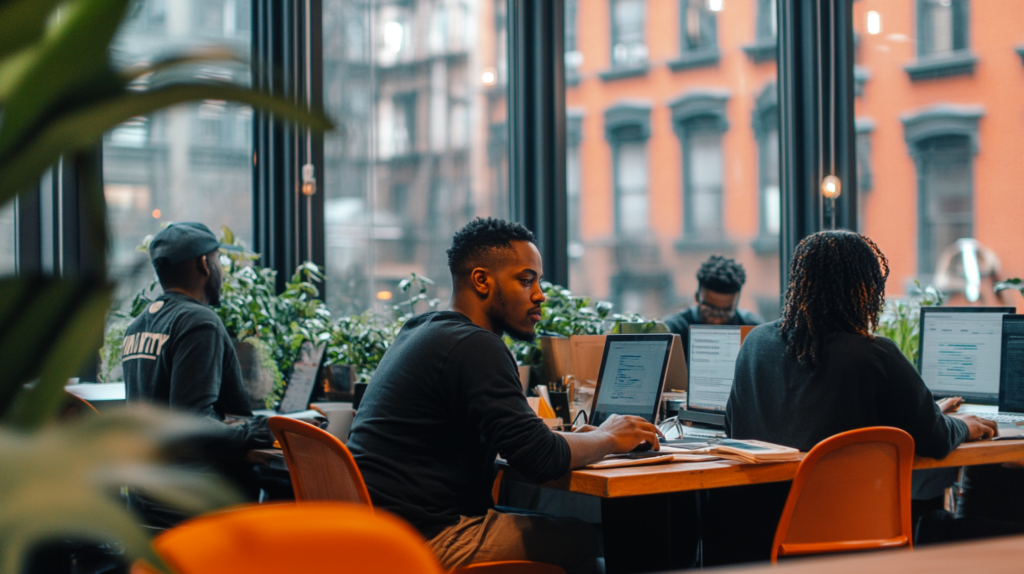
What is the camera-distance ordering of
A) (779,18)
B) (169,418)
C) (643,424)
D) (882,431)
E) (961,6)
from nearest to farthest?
(169,418) → (882,431) → (643,424) → (961,6) → (779,18)

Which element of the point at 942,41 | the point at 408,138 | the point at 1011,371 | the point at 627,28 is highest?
the point at 627,28

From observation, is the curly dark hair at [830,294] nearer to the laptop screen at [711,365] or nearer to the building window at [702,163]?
the laptop screen at [711,365]

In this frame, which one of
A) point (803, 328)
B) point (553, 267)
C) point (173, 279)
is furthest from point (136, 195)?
point (803, 328)

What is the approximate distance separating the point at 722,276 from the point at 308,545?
401cm

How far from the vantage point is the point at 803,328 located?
2.54 metres

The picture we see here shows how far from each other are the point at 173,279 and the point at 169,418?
127 inches

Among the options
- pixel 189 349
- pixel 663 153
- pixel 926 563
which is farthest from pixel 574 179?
pixel 926 563

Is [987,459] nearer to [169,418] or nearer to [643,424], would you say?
[643,424]

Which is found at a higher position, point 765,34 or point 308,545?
point 765,34

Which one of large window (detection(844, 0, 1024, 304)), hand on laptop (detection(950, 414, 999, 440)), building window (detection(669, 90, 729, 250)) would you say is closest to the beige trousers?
hand on laptop (detection(950, 414, 999, 440))

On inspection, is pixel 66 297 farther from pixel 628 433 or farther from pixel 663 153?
pixel 663 153

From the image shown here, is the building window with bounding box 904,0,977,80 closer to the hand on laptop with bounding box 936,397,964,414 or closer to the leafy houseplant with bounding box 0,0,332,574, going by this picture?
the hand on laptop with bounding box 936,397,964,414

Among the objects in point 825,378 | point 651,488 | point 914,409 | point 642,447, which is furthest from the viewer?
point 642,447

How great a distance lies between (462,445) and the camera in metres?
2.33
